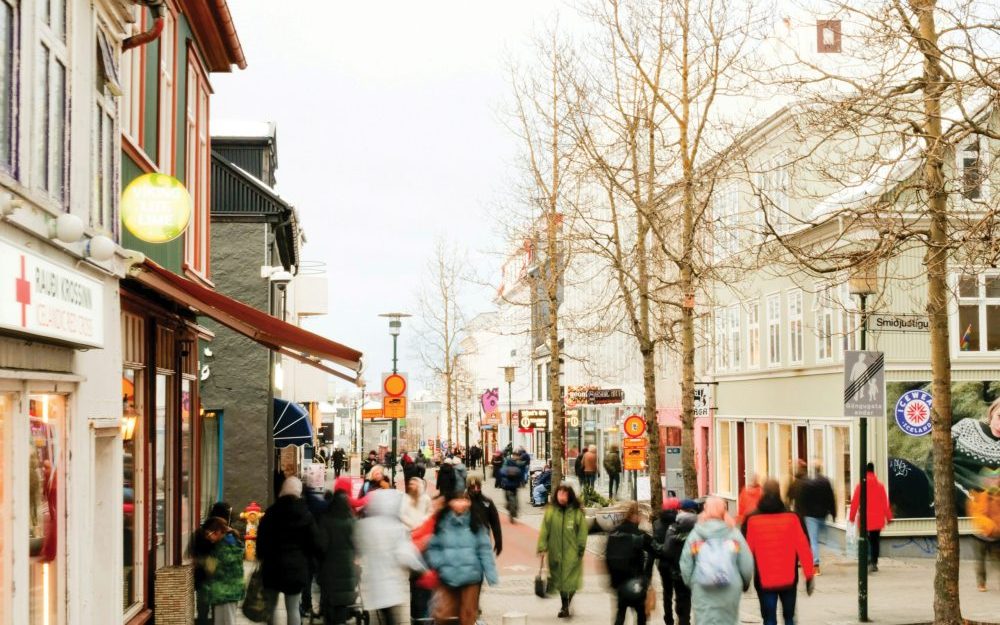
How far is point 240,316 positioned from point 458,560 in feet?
10.9

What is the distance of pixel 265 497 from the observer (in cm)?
2855

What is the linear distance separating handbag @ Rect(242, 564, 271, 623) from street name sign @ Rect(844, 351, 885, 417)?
25.3 ft

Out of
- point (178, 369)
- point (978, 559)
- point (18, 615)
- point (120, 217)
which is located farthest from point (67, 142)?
point (978, 559)

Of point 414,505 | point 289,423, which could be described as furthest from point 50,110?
point 289,423

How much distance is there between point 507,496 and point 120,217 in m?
19.9

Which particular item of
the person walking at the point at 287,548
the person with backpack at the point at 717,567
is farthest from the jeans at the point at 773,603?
the person walking at the point at 287,548

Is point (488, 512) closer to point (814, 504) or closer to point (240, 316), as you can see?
point (240, 316)

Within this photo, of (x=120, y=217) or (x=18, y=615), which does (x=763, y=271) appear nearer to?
(x=120, y=217)

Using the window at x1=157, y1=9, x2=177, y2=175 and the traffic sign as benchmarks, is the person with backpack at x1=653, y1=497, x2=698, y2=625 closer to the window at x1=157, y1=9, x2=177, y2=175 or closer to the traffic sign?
the window at x1=157, y1=9, x2=177, y2=175

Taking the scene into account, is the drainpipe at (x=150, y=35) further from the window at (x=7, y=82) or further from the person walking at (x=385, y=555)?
the person walking at (x=385, y=555)

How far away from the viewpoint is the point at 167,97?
15125mm

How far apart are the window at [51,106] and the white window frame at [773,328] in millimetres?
22786

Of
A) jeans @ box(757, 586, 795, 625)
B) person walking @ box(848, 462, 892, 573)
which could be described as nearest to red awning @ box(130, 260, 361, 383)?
jeans @ box(757, 586, 795, 625)

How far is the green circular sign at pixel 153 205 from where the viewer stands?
11.7 metres
